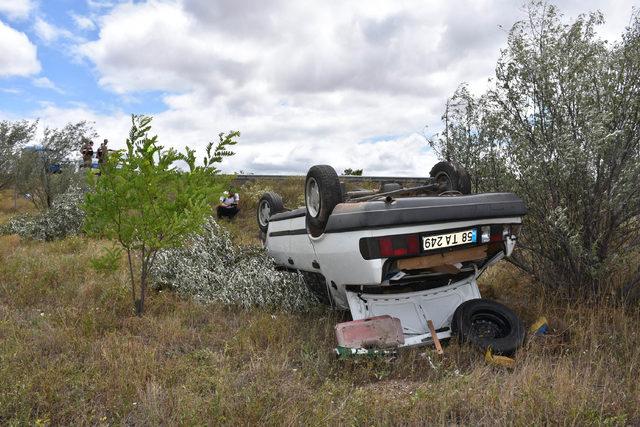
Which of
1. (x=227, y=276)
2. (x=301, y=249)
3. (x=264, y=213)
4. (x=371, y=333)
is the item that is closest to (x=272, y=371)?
(x=371, y=333)

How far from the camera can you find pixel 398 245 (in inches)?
145

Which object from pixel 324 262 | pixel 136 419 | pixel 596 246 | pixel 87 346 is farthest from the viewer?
pixel 596 246

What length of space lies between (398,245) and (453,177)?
187cm

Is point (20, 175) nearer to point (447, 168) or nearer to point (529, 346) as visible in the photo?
point (447, 168)

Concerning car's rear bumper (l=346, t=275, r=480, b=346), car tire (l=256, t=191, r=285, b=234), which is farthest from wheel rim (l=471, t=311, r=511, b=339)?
car tire (l=256, t=191, r=285, b=234)

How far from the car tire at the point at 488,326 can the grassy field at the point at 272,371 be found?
0.12m

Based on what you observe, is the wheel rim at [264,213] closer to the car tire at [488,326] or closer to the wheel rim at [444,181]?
the wheel rim at [444,181]

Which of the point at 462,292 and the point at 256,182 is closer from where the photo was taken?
the point at 462,292

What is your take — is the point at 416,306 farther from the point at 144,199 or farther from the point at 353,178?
the point at 353,178

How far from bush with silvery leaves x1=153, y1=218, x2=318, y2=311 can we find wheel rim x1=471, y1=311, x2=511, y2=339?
1794mm

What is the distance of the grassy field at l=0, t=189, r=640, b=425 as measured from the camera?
274 centimetres

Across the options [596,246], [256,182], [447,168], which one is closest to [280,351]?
[447,168]

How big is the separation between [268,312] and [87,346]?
177 cm

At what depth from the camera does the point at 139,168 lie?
479 cm
